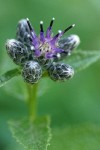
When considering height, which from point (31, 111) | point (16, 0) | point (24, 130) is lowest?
point (24, 130)

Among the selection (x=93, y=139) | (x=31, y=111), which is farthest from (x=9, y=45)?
(x=93, y=139)

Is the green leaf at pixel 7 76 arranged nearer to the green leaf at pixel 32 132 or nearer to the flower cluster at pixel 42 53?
the flower cluster at pixel 42 53

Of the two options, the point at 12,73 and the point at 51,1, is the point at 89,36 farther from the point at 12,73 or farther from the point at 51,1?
the point at 12,73

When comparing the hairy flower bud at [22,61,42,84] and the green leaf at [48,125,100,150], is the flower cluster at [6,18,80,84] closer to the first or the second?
the hairy flower bud at [22,61,42,84]

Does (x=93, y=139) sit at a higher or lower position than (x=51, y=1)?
lower

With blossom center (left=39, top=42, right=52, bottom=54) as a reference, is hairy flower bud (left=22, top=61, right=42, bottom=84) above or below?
below

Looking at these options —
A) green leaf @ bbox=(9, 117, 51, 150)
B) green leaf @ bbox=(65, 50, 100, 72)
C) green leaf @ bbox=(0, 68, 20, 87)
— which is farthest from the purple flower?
green leaf @ bbox=(9, 117, 51, 150)

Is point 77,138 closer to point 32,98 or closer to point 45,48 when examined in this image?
point 32,98
